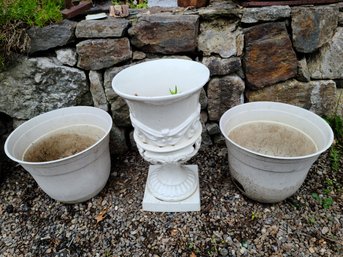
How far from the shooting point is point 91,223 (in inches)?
67.7

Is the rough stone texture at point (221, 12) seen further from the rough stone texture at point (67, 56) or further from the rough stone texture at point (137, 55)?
the rough stone texture at point (67, 56)

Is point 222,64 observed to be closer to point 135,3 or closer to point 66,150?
point 135,3

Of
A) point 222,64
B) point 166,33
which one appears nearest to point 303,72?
point 222,64

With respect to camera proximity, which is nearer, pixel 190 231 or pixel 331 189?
pixel 190 231

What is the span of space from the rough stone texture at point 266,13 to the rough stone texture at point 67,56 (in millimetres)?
1043

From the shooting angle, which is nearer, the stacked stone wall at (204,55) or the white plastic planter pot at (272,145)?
the white plastic planter pot at (272,145)

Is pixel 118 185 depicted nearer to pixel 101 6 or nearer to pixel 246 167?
pixel 246 167

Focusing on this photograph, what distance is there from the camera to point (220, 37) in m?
1.77

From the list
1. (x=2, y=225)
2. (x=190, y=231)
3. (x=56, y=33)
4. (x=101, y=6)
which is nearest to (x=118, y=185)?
(x=190, y=231)

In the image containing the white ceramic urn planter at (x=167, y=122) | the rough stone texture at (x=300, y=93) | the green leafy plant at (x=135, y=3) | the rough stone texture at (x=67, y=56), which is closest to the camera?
the white ceramic urn planter at (x=167, y=122)

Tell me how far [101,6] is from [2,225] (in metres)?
1.52

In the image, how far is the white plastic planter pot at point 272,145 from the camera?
1489mm

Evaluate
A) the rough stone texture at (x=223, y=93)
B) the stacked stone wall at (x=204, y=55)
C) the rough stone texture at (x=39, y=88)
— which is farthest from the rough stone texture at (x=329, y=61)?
the rough stone texture at (x=39, y=88)

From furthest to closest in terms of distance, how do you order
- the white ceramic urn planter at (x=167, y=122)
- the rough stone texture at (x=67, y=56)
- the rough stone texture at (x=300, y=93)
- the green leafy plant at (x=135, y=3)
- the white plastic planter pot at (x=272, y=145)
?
the green leafy plant at (x=135, y=3) < the rough stone texture at (x=300, y=93) < the rough stone texture at (x=67, y=56) < the white plastic planter pot at (x=272, y=145) < the white ceramic urn planter at (x=167, y=122)
